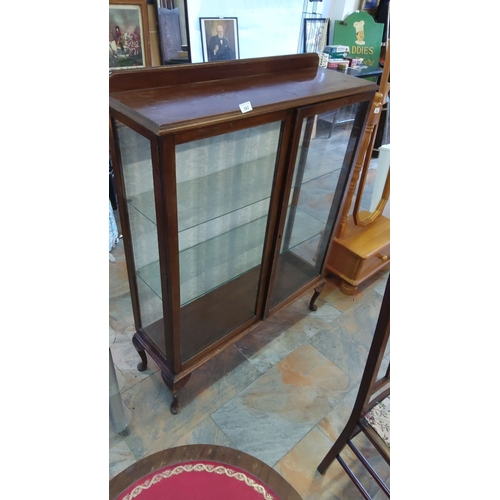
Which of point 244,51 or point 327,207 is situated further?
point 244,51

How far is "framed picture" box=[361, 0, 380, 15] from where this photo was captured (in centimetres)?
324

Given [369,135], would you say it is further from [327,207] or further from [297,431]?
[297,431]

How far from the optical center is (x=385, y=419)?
1168 millimetres

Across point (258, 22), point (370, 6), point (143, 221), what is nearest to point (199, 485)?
point (143, 221)

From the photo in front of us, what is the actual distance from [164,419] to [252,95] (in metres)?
1.29

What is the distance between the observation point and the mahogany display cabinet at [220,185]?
999 millimetres

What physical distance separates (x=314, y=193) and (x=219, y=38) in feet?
3.65

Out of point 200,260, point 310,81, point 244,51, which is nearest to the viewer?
point 310,81

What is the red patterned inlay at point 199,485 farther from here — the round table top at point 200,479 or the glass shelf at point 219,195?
the glass shelf at point 219,195

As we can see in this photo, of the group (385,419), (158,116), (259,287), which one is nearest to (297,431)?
(385,419)

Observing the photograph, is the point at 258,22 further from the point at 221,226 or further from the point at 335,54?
the point at 221,226

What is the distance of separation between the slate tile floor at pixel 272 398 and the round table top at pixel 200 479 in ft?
1.94

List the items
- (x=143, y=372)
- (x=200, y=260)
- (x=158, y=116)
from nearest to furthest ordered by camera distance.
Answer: (x=158, y=116), (x=200, y=260), (x=143, y=372)

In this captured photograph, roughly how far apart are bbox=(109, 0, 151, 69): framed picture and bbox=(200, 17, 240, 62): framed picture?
1.04 ft
